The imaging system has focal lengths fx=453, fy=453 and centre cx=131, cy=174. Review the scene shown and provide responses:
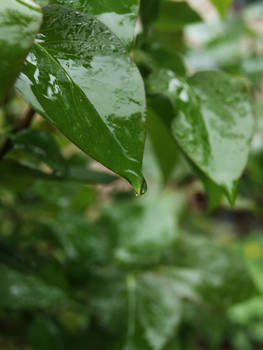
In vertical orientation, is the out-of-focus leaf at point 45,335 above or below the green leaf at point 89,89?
below

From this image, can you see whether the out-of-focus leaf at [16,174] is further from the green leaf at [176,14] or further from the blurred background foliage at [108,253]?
the green leaf at [176,14]

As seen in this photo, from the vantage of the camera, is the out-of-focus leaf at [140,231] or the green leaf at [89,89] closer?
the green leaf at [89,89]

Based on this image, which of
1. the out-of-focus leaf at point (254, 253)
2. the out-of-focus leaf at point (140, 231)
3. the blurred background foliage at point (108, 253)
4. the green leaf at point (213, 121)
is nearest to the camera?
the green leaf at point (213, 121)

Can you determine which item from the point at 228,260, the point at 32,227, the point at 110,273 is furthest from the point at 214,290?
the point at 32,227

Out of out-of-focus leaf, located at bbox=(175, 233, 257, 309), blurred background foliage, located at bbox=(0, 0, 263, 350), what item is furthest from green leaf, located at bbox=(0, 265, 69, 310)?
out-of-focus leaf, located at bbox=(175, 233, 257, 309)

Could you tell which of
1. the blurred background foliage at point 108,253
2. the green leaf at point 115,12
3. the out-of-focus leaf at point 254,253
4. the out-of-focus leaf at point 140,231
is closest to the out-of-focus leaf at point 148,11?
the blurred background foliage at point 108,253

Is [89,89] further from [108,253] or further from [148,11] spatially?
[108,253]
